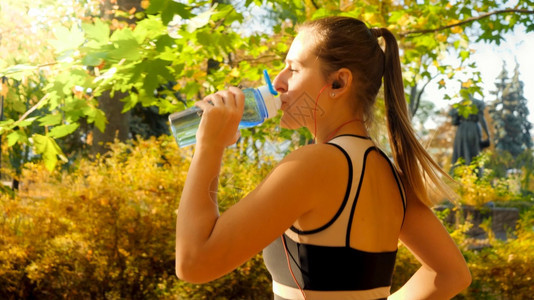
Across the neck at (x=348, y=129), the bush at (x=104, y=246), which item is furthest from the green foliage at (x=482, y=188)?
the neck at (x=348, y=129)

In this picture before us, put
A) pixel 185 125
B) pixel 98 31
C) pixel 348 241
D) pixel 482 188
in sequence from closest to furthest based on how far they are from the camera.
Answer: pixel 348 241
pixel 185 125
pixel 98 31
pixel 482 188

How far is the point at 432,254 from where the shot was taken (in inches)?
69.5

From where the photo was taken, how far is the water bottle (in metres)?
1.59

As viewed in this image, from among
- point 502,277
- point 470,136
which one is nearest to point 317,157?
point 502,277

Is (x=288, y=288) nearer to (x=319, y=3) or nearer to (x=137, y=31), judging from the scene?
(x=137, y=31)

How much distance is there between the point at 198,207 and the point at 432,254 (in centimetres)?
86

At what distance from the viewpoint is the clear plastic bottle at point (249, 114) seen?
1.59 meters

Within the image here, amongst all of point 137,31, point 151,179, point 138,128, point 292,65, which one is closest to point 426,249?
point 292,65

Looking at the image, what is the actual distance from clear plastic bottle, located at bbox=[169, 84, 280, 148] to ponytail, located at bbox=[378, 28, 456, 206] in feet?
1.16

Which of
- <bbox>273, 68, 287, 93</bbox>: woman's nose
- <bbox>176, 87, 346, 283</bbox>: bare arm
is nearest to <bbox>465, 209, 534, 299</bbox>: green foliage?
<bbox>273, 68, 287, 93</bbox>: woman's nose

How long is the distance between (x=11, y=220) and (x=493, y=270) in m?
4.99

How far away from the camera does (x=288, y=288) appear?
57.6 inches

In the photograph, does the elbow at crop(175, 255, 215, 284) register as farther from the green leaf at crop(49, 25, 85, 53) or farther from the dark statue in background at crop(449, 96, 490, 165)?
the dark statue in background at crop(449, 96, 490, 165)

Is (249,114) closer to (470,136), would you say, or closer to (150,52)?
(150,52)
